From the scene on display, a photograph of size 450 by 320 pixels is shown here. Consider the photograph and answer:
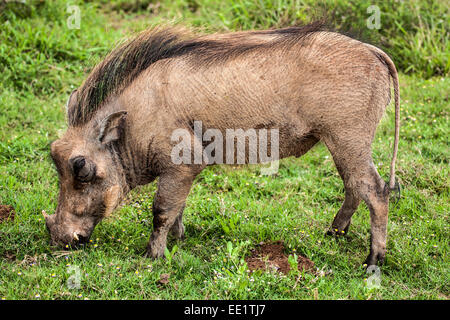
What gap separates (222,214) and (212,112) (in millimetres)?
1119

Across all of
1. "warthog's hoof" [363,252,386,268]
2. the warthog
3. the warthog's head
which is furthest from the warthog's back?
"warthog's hoof" [363,252,386,268]

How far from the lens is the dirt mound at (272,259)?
3.93m

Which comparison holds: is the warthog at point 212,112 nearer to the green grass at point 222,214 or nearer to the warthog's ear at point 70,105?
the warthog's ear at point 70,105

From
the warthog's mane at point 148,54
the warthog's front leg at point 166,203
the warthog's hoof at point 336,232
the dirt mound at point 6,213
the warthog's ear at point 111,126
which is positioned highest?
the warthog's mane at point 148,54

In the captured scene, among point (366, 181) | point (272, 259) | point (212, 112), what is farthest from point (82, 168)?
point (366, 181)

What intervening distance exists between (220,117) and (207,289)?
119 cm

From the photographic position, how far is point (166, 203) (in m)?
3.99

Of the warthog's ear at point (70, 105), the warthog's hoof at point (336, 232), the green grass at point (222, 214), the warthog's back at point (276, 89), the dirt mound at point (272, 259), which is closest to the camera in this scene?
the green grass at point (222, 214)

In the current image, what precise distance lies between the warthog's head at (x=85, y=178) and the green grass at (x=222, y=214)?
0.19 m

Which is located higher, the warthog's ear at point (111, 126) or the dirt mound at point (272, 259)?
the warthog's ear at point (111, 126)

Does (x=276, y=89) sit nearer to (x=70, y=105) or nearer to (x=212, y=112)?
(x=212, y=112)

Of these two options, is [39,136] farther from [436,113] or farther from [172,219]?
[436,113]

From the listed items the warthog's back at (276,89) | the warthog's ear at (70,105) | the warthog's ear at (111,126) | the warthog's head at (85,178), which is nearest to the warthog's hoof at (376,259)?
the warthog's back at (276,89)

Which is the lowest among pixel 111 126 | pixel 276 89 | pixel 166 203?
pixel 166 203
